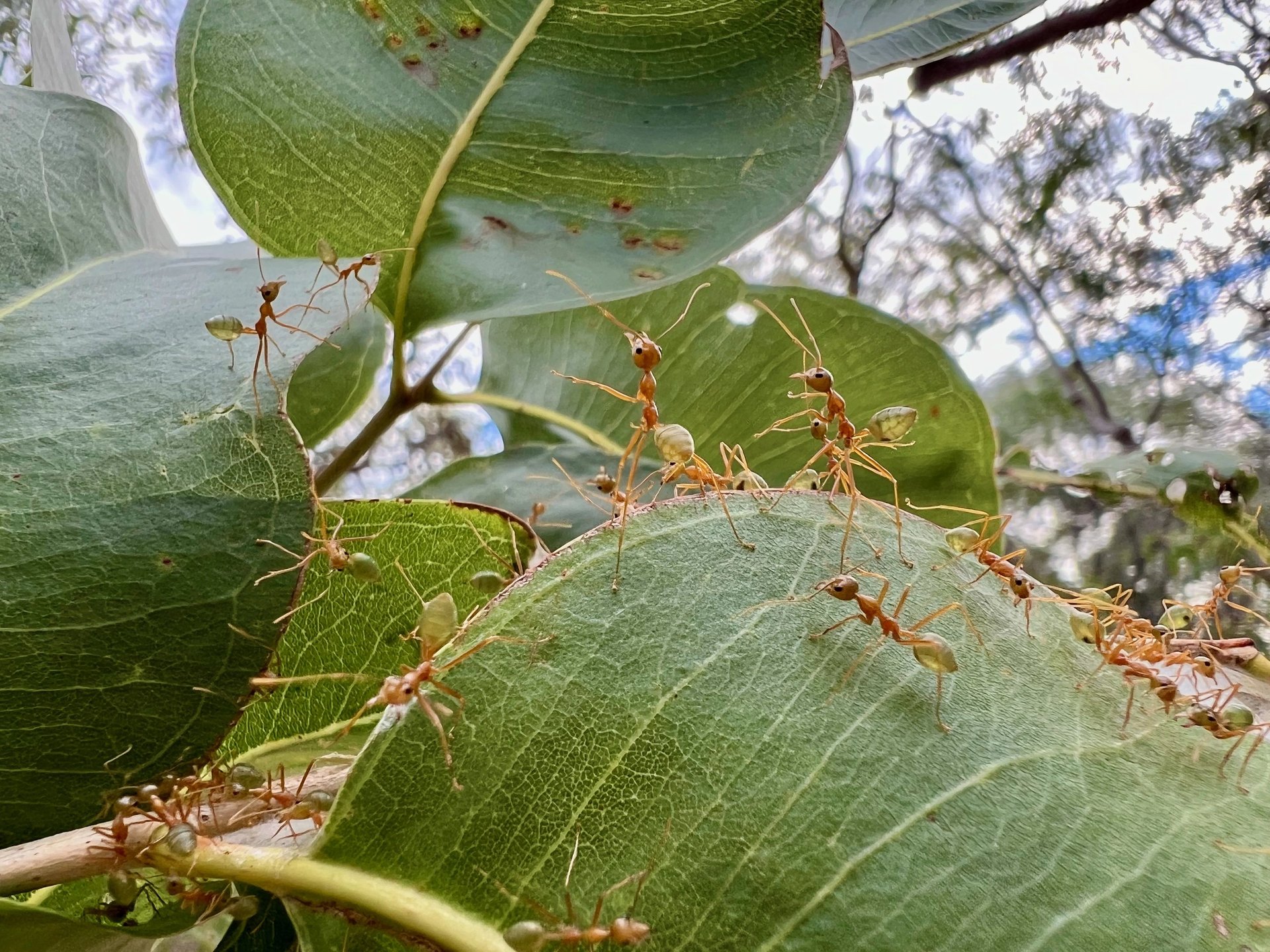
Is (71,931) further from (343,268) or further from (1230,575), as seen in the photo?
(1230,575)

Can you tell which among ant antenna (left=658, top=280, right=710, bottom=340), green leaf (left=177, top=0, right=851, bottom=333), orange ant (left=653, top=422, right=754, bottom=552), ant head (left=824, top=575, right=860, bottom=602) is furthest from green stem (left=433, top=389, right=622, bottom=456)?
ant head (left=824, top=575, right=860, bottom=602)

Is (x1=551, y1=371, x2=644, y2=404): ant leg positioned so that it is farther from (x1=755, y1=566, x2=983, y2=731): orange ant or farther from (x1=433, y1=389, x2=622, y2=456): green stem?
(x1=755, y1=566, x2=983, y2=731): orange ant

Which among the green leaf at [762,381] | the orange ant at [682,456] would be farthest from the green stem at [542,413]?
the orange ant at [682,456]

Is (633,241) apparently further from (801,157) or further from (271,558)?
(271,558)

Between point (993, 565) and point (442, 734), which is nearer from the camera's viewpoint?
point (442, 734)

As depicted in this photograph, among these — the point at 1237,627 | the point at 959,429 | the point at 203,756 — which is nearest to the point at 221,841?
the point at 203,756

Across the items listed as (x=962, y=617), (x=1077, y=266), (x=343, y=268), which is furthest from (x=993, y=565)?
(x=1077, y=266)
